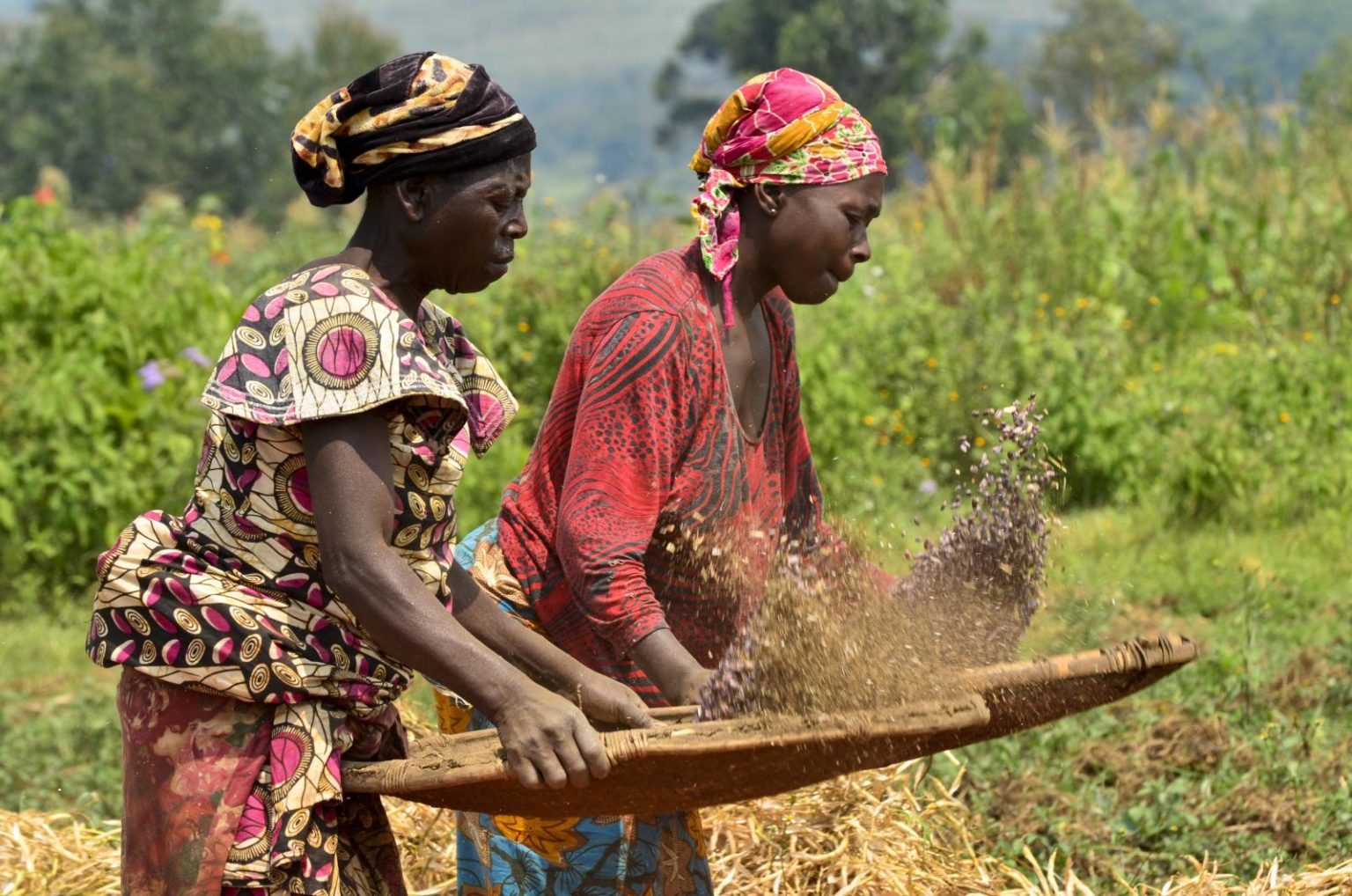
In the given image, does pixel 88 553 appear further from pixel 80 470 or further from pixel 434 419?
pixel 434 419

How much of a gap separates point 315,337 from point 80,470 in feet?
16.4

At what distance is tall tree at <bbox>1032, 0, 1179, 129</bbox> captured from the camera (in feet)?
157

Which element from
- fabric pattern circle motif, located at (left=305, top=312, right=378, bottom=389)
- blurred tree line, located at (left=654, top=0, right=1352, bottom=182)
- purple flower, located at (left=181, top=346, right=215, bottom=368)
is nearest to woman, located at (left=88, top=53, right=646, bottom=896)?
fabric pattern circle motif, located at (left=305, top=312, right=378, bottom=389)

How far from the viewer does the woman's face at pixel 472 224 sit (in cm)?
245

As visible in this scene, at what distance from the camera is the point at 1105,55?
→ 48.2 meters

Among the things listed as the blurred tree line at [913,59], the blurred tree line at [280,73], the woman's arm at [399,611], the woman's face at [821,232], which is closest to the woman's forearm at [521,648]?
the woman's arm at [399,611]

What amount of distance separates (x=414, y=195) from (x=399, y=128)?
11 centimetres

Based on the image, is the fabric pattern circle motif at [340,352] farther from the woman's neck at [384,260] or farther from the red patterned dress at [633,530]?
the red patterned dress at [633,530]

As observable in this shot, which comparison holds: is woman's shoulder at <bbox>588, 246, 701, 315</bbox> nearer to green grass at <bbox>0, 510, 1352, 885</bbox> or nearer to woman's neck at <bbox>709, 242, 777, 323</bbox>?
woman's neck at <bbox>709, 242, 777, 323</bbox>

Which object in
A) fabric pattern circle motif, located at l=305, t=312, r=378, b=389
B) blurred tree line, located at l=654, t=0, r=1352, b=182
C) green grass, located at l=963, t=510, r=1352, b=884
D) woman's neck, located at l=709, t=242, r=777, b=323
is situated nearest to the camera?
fabric pattern circle motif, located at l=305, t=312, r=378, b=389

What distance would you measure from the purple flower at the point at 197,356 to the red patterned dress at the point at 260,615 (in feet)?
15.6

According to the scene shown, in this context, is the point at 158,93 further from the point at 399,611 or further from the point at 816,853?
the point at 399,611

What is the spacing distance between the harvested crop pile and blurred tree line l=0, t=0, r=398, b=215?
40.3m

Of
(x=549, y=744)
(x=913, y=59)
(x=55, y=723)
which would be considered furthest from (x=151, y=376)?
(x=913, y=59)
